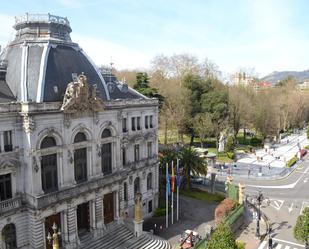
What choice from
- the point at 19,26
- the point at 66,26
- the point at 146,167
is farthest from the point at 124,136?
the point at 19,26

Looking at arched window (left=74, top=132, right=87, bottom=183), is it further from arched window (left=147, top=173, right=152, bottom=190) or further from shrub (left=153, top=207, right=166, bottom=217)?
shrub (left=153, top=207, right=166, bottom=217)

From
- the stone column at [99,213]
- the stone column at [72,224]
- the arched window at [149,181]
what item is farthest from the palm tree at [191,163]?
the stone column at [72,224]

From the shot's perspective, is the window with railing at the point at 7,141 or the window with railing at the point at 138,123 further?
the window with railing at the point at 138,123

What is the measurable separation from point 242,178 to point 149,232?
1268 inches

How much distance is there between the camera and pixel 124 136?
40.5 meters

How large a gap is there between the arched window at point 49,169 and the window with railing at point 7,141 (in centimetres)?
277

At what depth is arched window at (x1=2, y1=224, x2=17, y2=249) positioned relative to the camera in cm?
2881

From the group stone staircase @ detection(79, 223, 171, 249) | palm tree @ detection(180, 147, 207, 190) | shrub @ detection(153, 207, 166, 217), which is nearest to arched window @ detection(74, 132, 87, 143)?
stone staircase @ detection(79, 223, 171, 249)

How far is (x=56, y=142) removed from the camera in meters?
31.3

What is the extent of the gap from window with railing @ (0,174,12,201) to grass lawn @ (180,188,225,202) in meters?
31.1

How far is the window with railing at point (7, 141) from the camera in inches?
1115

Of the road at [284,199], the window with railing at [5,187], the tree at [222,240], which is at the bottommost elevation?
the road at [284,199]

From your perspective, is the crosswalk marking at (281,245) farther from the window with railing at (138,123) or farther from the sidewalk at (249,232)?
the window with railing at (138,123)

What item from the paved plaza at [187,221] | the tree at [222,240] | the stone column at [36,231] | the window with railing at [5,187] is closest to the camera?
the window with railing at [5,187]
